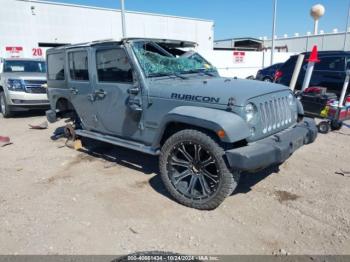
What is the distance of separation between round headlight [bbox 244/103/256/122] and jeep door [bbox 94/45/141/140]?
5.01 feet

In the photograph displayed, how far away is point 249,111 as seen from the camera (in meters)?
3.54

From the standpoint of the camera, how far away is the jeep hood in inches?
141

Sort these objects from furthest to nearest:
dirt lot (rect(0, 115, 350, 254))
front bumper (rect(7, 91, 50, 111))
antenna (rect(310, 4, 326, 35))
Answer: antenna (rect(310, 4, 326, 35)) → front bumper (rect(7, 91, 50, 111)) → dirt lot (rect(0, 115, 350, 254))

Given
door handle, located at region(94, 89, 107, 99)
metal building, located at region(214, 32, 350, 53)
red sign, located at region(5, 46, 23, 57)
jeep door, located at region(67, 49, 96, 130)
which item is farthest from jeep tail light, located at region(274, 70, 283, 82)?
metal building, located at region(214, 32, 350, 53)

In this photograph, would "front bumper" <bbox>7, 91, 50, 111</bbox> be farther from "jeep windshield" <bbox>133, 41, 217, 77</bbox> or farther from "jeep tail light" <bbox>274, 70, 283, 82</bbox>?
"jeep tail light" <bbox>274, 70, 283, 82</bbox>

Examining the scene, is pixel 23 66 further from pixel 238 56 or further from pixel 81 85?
pixel 238 56

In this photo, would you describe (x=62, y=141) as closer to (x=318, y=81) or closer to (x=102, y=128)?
(x=102, y=128)

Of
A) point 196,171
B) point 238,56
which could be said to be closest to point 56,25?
point 238,56

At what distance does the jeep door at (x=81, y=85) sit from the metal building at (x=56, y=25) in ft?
48.9

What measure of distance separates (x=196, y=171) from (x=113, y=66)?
2036 millimetres

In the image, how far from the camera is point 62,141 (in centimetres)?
687

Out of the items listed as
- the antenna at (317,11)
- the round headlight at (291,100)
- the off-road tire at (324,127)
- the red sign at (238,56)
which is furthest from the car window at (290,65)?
the antenna at (317,11)

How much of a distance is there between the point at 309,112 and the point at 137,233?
5197 mm

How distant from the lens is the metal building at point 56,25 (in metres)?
18.2
